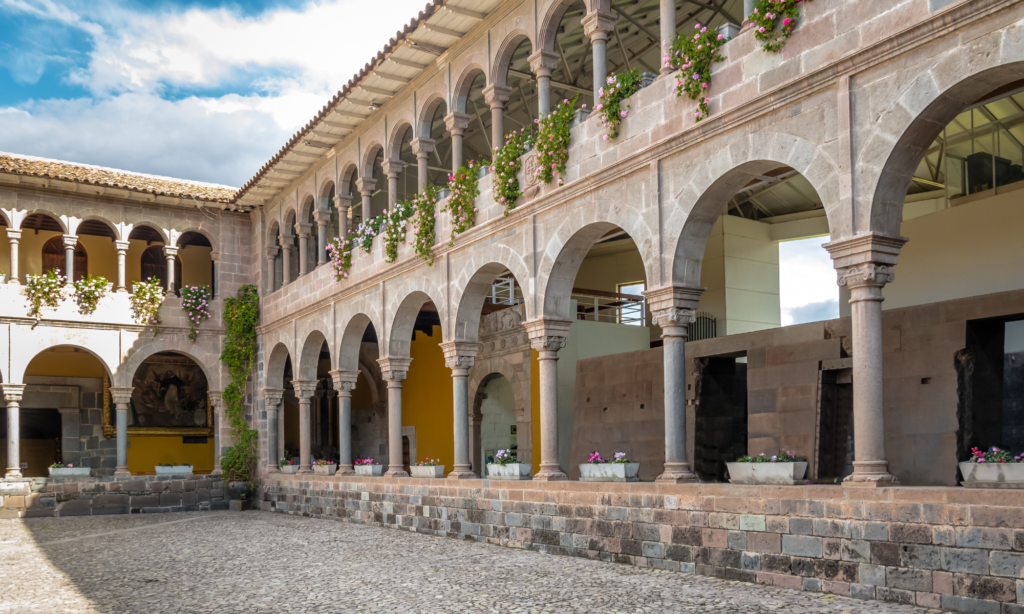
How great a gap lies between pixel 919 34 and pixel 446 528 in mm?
8751

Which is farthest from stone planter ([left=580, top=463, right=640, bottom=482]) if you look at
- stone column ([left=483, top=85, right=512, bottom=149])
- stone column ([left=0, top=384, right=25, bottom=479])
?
stone column ([left=0, top=384, right=25, bottom=479])

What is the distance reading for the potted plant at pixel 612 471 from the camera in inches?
399

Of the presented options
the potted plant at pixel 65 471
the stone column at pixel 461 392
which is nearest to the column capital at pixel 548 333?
the stone column at pixel 461 392

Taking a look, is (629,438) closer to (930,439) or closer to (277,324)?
(930,439)

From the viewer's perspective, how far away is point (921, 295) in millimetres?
12234

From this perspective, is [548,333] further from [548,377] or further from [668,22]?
[668,22]

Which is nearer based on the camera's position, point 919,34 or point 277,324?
point 919,34

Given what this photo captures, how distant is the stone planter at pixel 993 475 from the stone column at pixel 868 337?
0.57 meters

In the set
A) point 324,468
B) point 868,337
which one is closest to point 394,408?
point 324,468

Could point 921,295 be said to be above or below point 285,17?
below

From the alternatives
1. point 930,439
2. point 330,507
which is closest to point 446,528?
point 330,507

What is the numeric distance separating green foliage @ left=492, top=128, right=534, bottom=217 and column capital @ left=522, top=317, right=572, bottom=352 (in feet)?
5.30

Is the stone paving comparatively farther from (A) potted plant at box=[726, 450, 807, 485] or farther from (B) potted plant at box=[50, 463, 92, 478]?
(B) potted plant at box=[50, 463, 92, 478]

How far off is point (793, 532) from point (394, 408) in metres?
8.46
